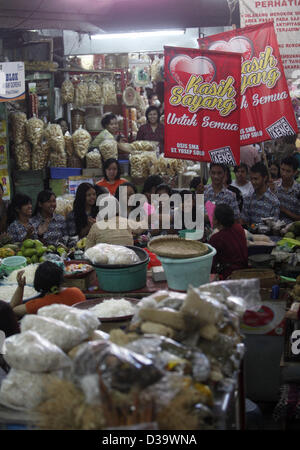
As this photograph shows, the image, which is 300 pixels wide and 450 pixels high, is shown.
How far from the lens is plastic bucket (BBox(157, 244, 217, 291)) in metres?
3.75

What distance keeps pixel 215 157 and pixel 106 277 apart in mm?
2589

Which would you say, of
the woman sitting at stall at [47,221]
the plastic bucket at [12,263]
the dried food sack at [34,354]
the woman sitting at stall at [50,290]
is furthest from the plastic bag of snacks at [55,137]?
the dried food sack at [34,354]

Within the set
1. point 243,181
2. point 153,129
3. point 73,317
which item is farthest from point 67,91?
point 73,317

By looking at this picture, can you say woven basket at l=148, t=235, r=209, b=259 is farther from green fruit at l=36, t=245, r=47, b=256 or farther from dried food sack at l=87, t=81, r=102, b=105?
dried food sack at l=87, t=81, r=102, b=105

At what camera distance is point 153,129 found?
33.8 feet

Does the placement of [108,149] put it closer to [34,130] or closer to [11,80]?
[34,130]

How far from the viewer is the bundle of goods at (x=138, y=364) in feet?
6.13

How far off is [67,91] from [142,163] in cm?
271

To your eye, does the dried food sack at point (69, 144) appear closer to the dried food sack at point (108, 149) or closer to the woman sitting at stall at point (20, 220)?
the dried food sack at point (108, 149)

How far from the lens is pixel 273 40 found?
6.58 meters

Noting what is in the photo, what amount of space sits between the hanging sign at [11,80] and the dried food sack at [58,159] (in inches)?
58.0

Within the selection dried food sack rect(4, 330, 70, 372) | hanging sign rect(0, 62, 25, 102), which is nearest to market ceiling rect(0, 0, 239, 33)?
hanging sign rect(0, 62, 25, 102)

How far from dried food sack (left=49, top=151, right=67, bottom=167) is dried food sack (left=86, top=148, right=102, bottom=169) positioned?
436 millimetres
